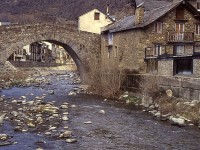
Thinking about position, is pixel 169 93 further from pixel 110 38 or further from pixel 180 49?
pixel 110 38

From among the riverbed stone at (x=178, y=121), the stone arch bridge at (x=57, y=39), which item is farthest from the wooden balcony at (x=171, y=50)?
the riverbed stone at (x=178, y=121)

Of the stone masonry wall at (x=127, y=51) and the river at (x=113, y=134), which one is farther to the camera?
the stone masonry wall at (x=127, y=51)

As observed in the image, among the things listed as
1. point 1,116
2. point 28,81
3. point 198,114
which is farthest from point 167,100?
point 28,81

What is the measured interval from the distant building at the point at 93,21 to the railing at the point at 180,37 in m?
19.1

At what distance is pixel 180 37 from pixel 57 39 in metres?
9.89

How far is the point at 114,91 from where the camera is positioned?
26281 mm

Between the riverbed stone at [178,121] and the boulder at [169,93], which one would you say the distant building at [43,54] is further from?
the riverbed stone at [178,121]

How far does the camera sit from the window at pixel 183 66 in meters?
22.0

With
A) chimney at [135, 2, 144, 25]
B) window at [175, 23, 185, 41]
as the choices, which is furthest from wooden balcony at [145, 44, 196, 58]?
chimney at [135, 2, 144, 25]

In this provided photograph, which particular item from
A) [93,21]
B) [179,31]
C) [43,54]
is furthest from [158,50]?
[43,54]

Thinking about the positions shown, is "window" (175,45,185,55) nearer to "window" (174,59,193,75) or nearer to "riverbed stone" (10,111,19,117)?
"window" (174,59,193,75)

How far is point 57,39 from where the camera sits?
3253 cm

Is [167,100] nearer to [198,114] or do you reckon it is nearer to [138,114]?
[138,114]

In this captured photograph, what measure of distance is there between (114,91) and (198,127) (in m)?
10.7
